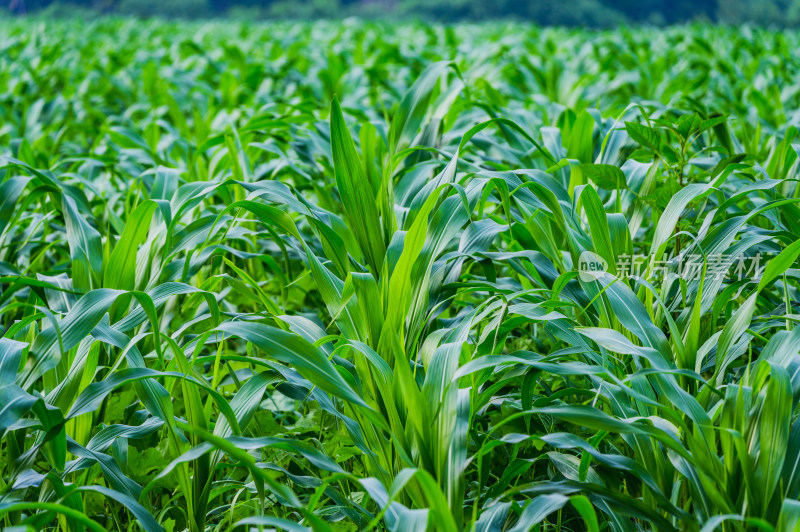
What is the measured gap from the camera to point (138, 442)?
120 cm

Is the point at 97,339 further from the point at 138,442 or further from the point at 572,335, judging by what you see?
the point at 572,335

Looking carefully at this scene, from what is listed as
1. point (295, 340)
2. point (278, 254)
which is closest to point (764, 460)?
point (295, 340)

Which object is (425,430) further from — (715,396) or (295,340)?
(715,396)

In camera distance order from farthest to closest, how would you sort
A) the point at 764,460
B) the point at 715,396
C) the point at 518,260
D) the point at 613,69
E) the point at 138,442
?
the point at 613,69 < the point at 518,260 < the point at 138,442 < the point at 715,396 < the point at 764,460

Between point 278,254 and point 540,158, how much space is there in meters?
0.76

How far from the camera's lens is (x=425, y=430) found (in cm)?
86

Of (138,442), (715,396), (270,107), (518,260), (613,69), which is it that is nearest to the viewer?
(715,396)

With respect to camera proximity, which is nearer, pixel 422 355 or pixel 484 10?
pixel 422 355

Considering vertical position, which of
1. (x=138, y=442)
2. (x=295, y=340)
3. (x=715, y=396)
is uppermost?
(x=295, y=340)

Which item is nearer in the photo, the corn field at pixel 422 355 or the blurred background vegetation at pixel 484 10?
the corn field at pixel 422 355

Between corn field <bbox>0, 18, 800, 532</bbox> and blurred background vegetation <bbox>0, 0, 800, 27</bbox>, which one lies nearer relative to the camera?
corn field <bbox>0, 18, 800, 532</bbox>

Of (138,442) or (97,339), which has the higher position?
(97,339)

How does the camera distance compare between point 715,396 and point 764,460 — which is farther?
point 715,396

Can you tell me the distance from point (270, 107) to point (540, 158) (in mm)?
1370
